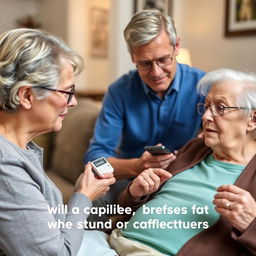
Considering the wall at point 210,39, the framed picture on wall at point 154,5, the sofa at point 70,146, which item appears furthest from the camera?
the framed picture on wall at point 154,5

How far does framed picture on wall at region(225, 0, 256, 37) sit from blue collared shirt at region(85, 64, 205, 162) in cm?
111

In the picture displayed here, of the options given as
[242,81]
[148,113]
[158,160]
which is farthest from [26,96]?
[148,113]

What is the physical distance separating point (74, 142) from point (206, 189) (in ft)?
5.38

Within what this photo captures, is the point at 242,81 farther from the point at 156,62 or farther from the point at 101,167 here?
the point at 101,167

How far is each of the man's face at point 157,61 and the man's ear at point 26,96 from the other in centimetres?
72

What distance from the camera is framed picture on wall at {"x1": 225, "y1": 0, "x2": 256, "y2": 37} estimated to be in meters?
2.82

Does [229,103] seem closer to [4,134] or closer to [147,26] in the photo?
[147,26]

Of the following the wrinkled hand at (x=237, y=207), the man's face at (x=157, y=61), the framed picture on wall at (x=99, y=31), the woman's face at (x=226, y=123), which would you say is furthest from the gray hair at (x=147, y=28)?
the framed picture on wall at (x=99, y=31)

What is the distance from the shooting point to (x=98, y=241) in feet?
4.28

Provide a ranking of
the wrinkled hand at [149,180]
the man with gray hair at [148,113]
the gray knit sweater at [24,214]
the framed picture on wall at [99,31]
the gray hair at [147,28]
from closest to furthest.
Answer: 1. the gray knit sweater at [24,214]
2. the wrinkled hand at [149,180]
3. the gray hair at [147,28]
4. the man with gray hair at [148,113]
5. the framed picture on wall at [99,31]

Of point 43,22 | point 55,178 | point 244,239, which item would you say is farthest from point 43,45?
point 43,22

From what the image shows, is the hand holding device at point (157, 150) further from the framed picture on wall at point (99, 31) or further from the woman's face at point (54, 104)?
the framed picture on wall at point (99, 31)

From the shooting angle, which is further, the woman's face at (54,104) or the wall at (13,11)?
the wall at (13,11)

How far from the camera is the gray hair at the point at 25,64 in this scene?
3.42 ft
